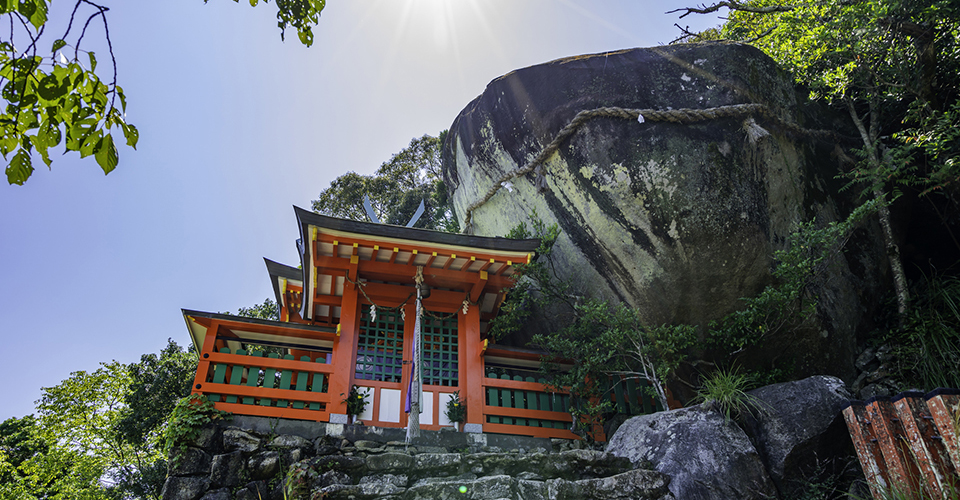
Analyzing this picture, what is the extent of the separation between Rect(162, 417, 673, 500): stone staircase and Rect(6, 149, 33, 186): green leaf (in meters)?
3.18

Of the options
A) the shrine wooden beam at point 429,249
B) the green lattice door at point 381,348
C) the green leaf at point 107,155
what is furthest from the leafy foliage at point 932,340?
the green leaf at point 107,155

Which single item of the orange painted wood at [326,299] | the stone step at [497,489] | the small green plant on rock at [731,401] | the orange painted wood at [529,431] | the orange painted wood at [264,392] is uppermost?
the orange painted wood at [326,299]

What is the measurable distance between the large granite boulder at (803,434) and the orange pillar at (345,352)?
496 centimetres

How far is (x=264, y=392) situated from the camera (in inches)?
275

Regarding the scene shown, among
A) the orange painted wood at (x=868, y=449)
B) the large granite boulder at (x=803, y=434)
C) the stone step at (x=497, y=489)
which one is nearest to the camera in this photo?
the orange painted wood at (x=868, y=449)

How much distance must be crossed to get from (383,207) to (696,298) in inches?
522

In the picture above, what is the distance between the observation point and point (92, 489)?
13.9 metres

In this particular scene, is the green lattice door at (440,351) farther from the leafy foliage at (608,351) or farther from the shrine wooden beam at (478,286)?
the leafy foliage at (608,351)

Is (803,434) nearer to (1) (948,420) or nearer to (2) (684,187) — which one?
(1) (948,420)

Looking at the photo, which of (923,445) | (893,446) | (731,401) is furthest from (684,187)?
(923,445)

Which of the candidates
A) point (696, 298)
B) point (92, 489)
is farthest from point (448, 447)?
point (92, 489)

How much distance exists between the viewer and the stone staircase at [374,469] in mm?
4547

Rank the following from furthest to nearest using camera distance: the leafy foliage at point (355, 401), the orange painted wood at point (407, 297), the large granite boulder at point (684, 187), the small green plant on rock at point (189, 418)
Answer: the orange painted wood at point (407, 297) < the large granite boulder at point (684, 187) < the leafy foliage at point (355, 401) < the small green plant on rock at point (189, 418)

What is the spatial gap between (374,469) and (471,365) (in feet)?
10.8
